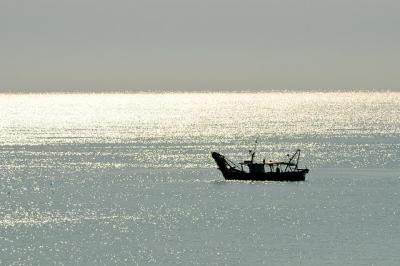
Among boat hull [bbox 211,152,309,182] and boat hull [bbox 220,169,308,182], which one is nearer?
boat hull [bbox 211,152,309,182]

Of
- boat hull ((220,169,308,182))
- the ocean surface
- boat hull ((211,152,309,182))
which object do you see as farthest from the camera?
boat hull ((220,169,308,182))

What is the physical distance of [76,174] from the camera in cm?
12625

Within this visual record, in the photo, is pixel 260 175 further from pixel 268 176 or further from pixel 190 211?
pixel 190 211

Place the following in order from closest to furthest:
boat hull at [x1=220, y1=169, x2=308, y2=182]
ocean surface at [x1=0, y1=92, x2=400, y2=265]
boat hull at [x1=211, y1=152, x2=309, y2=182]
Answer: ocean surface at [x1=0, y1=92, x2=400, y2=265]
boat hull at [x1=211, y1=152, x2=309, y2=182]
boat hull at [x1=220, y1=169, x2=308, y2=182]

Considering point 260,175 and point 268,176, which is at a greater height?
point 260,175

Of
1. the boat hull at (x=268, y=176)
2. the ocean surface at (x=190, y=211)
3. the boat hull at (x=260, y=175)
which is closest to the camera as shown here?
the ocean surface at (x=190, y=211)

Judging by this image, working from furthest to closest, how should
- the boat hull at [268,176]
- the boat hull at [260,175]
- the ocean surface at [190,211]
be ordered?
the boat hull at [268,176]
the boat hull at [260,175]
the ocean surface at [190,211]

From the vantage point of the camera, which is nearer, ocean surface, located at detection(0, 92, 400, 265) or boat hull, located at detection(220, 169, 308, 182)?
ocean surface, located at detection(0, 92, 400, 265)

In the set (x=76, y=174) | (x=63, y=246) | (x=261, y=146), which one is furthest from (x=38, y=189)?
(x=261, y=146)

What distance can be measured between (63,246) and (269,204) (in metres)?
28.1

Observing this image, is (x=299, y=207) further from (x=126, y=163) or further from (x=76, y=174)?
(x=126, y=163)

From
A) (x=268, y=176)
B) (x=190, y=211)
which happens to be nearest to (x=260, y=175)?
(x=268, y=176)

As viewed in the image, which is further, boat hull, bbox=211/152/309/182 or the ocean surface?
boat hull, bbox=211/152/309/182

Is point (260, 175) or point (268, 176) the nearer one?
point (260, 175)
